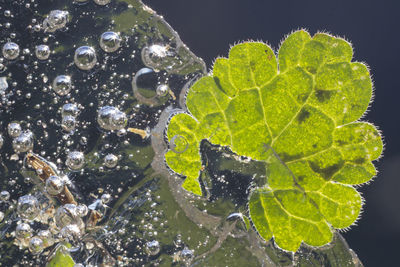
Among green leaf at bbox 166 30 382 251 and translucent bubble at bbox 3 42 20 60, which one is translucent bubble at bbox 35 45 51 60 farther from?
green leaf at bbox 166 30 382 251

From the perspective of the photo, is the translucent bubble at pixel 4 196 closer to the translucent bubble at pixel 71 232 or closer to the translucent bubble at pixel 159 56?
the translucent bubble at pixel 71 232

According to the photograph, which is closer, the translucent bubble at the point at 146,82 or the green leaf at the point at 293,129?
the green leaf at the point at 293,129

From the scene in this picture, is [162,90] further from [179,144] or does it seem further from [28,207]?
[28,207]

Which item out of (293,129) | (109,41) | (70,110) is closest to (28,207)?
(70,110)

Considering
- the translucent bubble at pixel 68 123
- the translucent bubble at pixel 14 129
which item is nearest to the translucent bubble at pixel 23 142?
the translucent bubble at pixel 14 129

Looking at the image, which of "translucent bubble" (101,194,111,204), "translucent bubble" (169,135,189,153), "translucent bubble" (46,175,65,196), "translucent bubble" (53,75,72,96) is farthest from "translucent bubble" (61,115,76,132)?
"translucent bubble" (169,135,189,153)

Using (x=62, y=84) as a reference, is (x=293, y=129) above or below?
above
